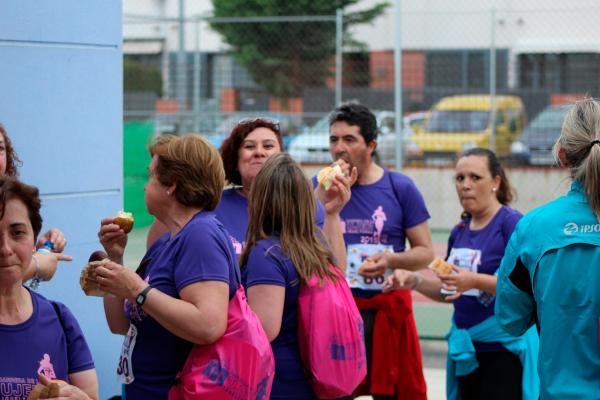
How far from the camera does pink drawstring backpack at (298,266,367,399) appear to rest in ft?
12.6

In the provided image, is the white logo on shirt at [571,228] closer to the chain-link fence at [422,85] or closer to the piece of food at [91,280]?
the piece of food at [91,280]

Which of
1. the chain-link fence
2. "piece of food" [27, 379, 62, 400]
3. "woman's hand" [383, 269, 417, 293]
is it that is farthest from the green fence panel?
"piece of food" [27, 379, 62, 400]

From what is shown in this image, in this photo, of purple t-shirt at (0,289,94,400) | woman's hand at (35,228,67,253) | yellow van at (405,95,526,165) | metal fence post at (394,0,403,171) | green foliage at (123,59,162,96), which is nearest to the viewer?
purple t-shirt at (0,289,94,400)

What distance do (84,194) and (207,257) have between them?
2596mm

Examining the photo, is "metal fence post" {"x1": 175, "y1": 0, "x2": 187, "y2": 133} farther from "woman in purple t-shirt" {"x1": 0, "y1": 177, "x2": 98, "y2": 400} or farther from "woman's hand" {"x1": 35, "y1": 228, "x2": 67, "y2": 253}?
"woman in purple t-shirt" {"x1": 0, "y1": 177, "x2": 98, "y2": 400}

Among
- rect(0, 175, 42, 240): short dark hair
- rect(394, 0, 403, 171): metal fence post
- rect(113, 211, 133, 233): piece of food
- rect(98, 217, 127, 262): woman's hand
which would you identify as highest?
rect(394, 0, 403, 171): metal fence post

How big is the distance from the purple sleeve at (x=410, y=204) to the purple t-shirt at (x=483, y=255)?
11.9 inches

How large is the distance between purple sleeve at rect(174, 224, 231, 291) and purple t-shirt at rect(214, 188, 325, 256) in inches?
45.1

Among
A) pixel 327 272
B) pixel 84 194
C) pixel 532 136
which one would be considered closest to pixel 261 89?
pixel 532 136

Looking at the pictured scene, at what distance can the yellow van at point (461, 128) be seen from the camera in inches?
598

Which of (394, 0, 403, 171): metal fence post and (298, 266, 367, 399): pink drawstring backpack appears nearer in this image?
(298, 266, 367, 399): pink drawstring backpack

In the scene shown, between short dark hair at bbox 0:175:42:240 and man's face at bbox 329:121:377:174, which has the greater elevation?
man's face at bbox 329:121:377:174

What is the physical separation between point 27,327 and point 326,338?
1.21 m

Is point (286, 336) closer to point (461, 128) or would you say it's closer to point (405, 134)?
point (461, 128)
